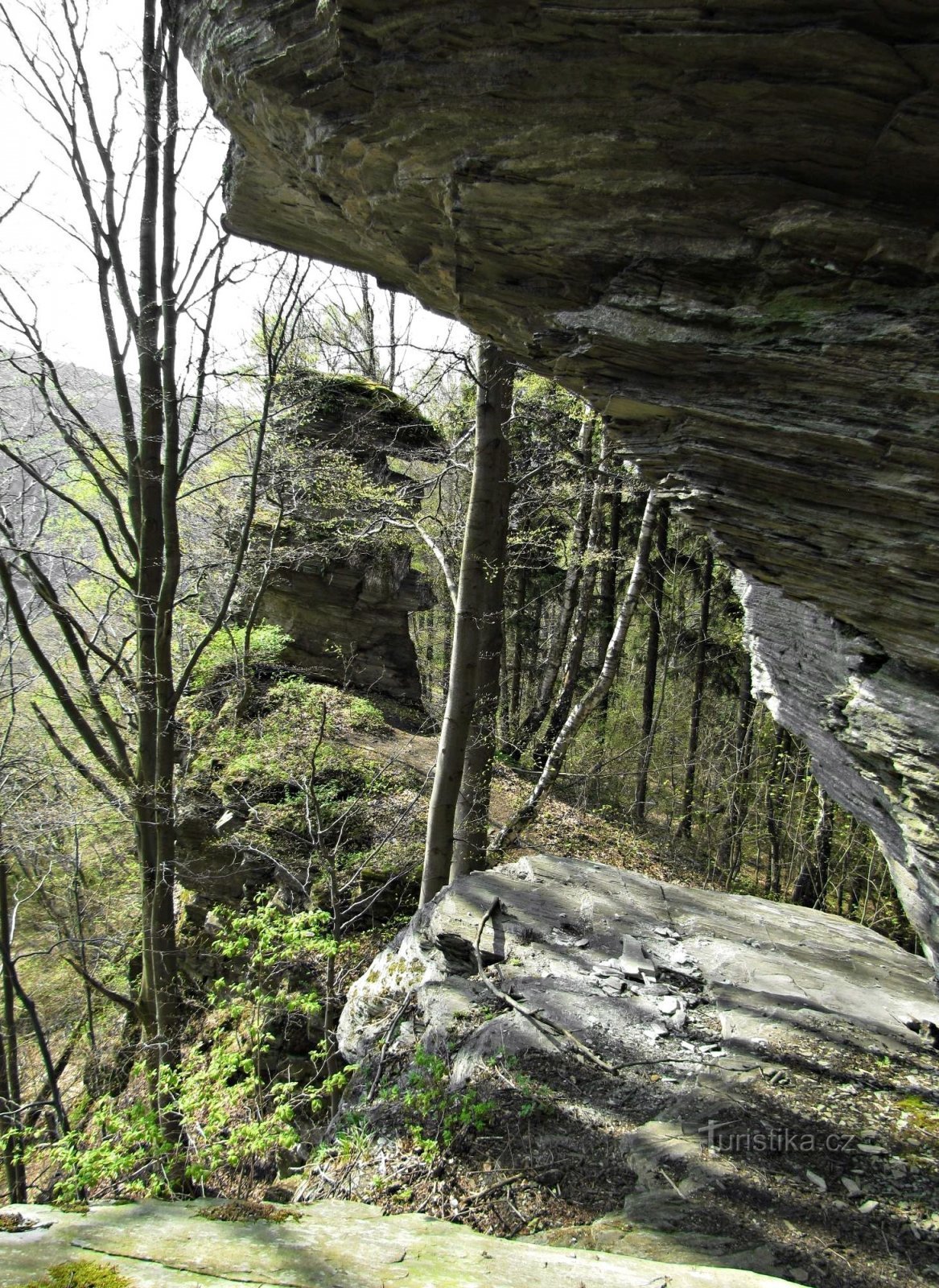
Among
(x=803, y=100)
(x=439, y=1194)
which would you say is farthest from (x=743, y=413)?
(x=439, y=1194)

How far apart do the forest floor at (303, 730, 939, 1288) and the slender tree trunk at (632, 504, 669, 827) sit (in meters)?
7.69

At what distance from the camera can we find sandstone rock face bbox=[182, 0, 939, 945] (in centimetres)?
257

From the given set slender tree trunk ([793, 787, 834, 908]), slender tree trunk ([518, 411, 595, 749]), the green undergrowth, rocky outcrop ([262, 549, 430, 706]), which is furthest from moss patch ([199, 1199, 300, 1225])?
rocky outcrop ([262, 549, 430, 706])

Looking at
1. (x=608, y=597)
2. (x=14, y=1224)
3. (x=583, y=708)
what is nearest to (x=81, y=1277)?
(x=14, y=1224)

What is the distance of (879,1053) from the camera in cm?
460

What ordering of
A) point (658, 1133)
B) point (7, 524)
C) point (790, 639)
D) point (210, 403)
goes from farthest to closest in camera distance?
point (210, 403) < point (7, 524) < point (790, 639) < point (658, 1133)

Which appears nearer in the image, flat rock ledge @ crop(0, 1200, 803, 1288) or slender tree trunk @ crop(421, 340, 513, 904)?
flat rock ledge @ crop(0, 1200, 803, 1288)

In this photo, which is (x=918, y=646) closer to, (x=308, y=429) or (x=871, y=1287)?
(x=871, y=1287)

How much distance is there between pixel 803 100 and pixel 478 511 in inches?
183

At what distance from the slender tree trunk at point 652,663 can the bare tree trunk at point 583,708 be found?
332cm

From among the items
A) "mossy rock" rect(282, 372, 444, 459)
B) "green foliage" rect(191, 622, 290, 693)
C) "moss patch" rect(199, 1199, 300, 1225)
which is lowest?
"moss patch" rect(199, 1199, 300, 1225)

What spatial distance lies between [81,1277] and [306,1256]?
69 cm

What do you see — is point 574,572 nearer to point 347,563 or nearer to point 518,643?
point 347,563

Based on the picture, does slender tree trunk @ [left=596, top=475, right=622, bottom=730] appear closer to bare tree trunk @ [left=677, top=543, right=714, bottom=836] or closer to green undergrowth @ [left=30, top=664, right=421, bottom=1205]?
bare tree trunk @ [left=677, top=543, right=714, bottom=836]
